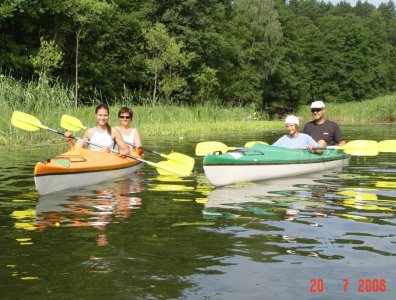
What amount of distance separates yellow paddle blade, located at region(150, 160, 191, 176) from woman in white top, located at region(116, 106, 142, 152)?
95cm

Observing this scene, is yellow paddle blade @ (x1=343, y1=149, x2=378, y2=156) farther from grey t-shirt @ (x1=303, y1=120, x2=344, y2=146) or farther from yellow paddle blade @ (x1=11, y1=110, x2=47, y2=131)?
yellow paddle blade @ (x1=11, y1=110, x2=47, y2=131)

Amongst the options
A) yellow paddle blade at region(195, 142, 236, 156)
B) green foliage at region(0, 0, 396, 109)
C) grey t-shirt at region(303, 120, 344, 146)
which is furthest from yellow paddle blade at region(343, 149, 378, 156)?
green foliage at region(0, 0, 396, 109)

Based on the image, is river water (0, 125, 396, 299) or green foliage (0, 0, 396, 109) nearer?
river water (0, 125, 396, 299)

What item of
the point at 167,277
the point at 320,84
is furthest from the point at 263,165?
the point at 320,84

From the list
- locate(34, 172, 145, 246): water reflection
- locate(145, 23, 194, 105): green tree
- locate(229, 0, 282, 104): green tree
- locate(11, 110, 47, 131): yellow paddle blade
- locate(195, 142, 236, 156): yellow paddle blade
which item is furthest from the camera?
locate(229, 0, 282, 104): green tree

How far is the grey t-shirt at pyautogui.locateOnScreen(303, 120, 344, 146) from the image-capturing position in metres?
10.6

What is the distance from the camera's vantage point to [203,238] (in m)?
5.10

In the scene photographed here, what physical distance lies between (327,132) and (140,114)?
11.1 meters

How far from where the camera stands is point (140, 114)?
20797 millimetres

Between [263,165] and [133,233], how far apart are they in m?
3.64

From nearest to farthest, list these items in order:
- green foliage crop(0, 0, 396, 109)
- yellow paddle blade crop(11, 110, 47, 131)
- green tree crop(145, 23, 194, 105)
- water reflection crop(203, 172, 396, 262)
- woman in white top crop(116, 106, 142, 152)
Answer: water reflection crop(203, 172, 396, 262), yellow paddle blade crop(11, 110, 47, 131), woman in white top crop(116, 106, 142, 152), green foliage crop(0, 0, 396, 109), green tree crop(145, 23, 194, 105)

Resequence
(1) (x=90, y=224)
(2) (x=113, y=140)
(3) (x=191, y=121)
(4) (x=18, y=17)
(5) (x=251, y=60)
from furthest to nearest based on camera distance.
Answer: (5) (x=251, y=60) → (4) (x=18, y=17) → (3) (x=191, y=121) → (2) (x=113, y=140) → (1) (x=90, y=224)

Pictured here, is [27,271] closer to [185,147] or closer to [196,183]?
[196,183]

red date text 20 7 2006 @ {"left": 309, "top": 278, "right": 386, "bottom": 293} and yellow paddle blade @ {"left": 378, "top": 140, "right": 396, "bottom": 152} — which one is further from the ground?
yellow paddle blade @ {"left": 378, "top": 140, "right": 396, "bottom": 152}
